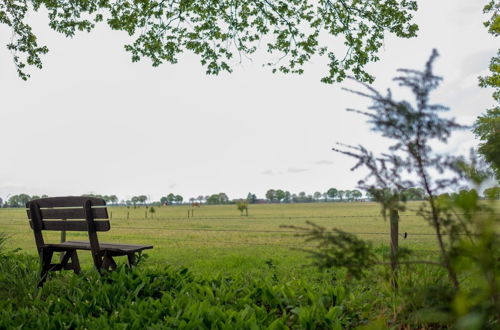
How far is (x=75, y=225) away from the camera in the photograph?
566 cm

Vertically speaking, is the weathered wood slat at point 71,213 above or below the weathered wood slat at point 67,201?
below

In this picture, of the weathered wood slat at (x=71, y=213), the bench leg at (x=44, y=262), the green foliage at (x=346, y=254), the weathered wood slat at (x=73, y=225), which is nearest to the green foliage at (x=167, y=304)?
the bench leg at (x=44, y=262)

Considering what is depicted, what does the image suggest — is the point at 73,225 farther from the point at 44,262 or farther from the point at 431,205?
the point at 431,205

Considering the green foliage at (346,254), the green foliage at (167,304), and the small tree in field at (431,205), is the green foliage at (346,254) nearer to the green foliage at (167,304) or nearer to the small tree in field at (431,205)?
the small tree in field at (431,205)

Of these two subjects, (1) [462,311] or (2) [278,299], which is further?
(2) [278,299]

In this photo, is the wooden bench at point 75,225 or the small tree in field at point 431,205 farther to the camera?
the wooden bench at point 75,225

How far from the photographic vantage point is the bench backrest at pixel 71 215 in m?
5.40

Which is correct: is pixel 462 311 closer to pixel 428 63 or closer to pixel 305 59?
pixel 428 63

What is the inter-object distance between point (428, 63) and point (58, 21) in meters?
9.86

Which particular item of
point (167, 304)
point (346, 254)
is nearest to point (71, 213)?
point (167, 304)

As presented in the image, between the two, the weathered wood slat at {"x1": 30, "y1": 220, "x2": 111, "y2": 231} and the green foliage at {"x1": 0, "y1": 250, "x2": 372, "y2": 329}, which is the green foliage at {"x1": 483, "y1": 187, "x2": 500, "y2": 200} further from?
the weathered wood slat at {"x1": 30, "y1": 220, "x2": 111, "y2": 231}

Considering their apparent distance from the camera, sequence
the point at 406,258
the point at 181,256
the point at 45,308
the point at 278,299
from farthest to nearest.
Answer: the point at 181,256 → the point at 45,308 → the point at 278,299 → the point at 406,258

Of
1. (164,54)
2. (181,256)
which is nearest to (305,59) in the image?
(164,54)

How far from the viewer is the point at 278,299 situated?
415 cm
